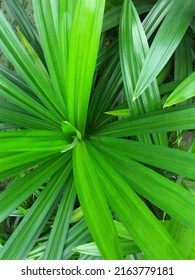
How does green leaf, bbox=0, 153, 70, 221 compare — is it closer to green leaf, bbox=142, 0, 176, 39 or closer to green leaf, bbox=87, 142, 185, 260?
green leaf, bbox=87, 142, 185, 260

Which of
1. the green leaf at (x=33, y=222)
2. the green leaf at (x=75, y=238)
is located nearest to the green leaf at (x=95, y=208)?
the green leaf at (x=33, y=222)

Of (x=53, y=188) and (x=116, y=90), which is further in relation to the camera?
(x=116, y=90)

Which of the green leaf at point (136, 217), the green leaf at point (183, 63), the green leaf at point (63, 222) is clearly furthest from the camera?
the green leaf at point (183, 63)

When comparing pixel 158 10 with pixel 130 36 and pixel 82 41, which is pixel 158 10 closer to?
pixel 130 36

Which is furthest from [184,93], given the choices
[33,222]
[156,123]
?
[33,222]

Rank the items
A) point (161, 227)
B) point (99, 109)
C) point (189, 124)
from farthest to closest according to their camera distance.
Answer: point (99, 109) < point (189, 124) < point (161, 227)

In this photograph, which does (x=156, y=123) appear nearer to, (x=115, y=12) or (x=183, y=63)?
(x=183, y=63)

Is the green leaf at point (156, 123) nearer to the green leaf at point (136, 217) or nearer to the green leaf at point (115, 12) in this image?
the green leaf at point (136, 217)

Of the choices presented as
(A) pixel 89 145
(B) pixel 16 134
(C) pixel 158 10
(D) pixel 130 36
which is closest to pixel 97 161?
(A) pixel 89 145
